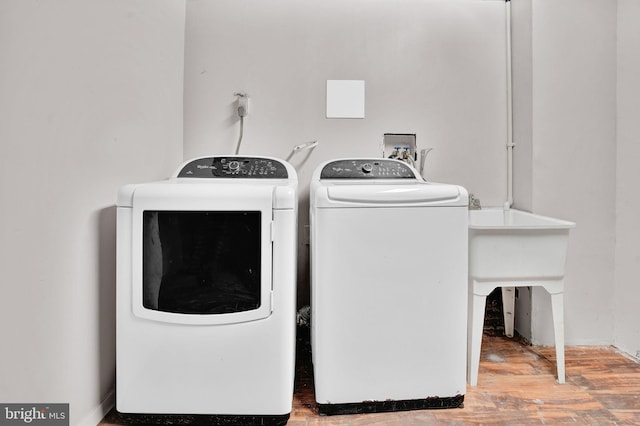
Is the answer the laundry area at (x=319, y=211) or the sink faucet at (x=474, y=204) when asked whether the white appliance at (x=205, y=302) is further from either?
the sink faucet at (x=474, y=204)

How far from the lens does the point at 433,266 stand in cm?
136

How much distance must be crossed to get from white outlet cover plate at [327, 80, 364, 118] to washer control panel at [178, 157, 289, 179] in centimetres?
55

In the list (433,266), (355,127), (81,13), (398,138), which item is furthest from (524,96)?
(81,13)

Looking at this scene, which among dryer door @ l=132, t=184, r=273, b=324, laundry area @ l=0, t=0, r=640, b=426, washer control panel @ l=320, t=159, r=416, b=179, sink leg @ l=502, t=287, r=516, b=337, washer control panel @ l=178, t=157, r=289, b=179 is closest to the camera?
laundry area @ l=0, t=0, r=640, b=426

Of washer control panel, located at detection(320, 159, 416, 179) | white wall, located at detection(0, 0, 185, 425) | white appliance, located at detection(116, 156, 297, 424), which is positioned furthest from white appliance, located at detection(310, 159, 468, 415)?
white wall, located at detection(0, 0, 185, 425)

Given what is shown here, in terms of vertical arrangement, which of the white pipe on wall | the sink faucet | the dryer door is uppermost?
the white pipe on wall

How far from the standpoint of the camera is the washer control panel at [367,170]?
6.14 ft

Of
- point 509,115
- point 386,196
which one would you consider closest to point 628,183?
point 509,115

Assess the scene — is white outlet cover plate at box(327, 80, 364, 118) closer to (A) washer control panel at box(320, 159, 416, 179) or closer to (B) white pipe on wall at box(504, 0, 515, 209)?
(A) washer control panel at box(320, 159, 416, 179)

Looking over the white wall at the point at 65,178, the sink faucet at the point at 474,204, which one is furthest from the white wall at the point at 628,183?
the white wall at the point at 65,178

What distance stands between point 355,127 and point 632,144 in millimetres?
1359

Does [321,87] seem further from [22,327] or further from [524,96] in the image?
[22,327]

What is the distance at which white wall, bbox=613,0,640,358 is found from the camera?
72.0 inches

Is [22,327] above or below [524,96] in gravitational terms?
below
